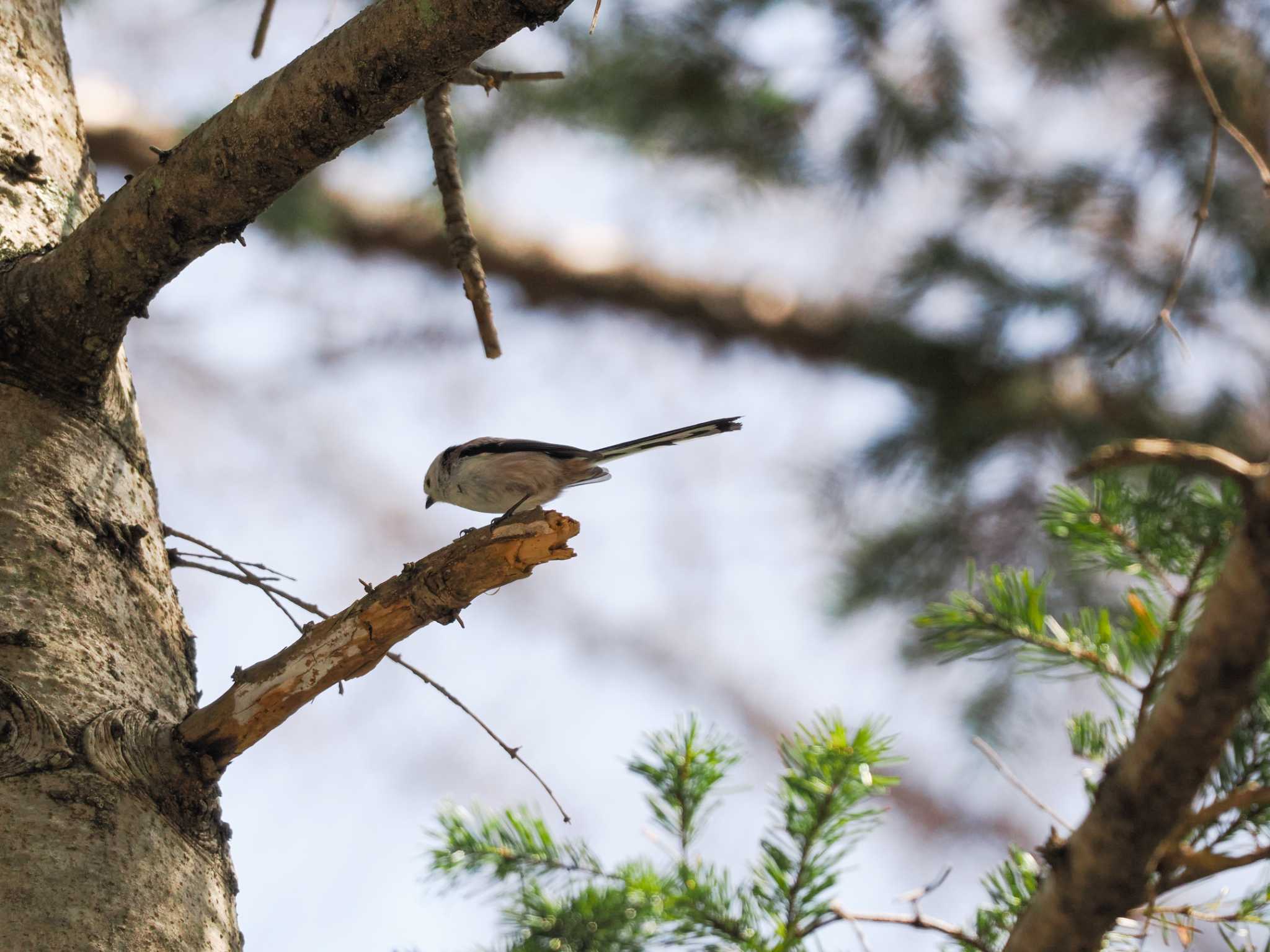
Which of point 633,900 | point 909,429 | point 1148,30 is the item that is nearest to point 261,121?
point 633,900

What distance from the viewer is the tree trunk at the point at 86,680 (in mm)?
1061

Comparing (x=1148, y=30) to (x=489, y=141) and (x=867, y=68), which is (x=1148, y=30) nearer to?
(x=867, y=68)

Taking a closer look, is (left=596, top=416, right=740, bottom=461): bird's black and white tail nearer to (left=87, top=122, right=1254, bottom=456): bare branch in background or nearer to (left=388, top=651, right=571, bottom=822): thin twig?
(left=388, top=651, right=571, bottom=822): thin twig

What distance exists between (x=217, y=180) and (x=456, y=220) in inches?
17.9

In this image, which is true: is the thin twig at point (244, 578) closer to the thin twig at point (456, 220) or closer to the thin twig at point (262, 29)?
the thin twig at point (456, 220)

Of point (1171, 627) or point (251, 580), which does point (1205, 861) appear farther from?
point (251, 580)

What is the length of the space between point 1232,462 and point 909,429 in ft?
12.1

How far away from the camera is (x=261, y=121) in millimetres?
1268

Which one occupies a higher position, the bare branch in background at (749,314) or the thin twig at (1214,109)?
the bare branch in background at (749,314)

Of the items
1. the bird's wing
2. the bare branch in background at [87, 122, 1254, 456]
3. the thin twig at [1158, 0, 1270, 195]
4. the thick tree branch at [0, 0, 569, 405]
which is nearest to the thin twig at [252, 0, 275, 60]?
the thick tree branch at [0, 0, 569, 405]

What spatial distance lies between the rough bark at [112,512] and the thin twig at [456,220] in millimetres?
392

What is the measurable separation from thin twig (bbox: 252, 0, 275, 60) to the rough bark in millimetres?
441

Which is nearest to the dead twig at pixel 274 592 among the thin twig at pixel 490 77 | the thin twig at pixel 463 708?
the thin twig at pixel 463 708

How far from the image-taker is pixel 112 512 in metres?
1.37
